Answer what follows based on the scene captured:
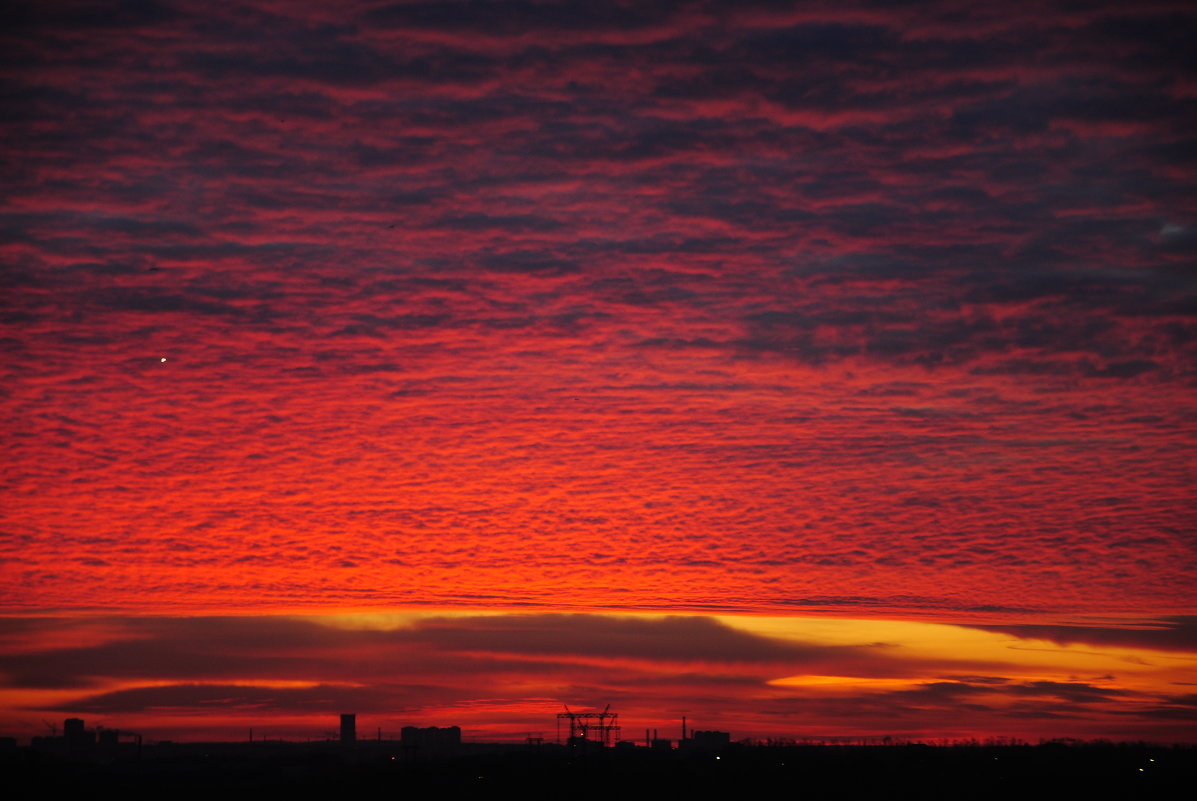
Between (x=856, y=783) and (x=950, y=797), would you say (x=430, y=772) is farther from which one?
(x=950, y=797)

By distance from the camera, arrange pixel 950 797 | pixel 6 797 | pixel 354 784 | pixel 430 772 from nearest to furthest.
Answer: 1. pixel 6 797
2. pixel 950 797
3. pixel 354 784
4. pixel 430 772

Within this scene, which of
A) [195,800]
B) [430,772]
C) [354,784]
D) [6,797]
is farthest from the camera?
[430,772]

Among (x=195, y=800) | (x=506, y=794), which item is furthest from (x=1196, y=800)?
(x=195, y=800)

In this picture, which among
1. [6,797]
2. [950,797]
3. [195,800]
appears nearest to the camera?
[6,797]

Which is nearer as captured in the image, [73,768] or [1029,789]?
[1029,789]

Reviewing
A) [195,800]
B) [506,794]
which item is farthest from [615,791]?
[195,800]

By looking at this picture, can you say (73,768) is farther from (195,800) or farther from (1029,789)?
(1029,789)

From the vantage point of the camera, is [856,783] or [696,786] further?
[856,783]

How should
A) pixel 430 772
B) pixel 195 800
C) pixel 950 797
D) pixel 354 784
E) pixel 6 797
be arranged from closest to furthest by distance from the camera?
pixel 6 797, pixel 195 800, pixel 950 797, pixel 354 784, pixel 430 772
